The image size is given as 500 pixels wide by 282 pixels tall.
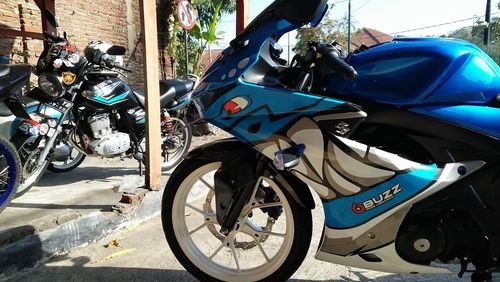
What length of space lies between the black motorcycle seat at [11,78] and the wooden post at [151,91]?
2.96 ft

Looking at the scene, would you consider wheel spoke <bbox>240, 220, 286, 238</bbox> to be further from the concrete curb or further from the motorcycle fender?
the concrete curb

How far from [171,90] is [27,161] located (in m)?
1.72

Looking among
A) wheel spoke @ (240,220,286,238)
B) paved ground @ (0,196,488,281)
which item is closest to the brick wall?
paved ground @ (0,196,488,281)

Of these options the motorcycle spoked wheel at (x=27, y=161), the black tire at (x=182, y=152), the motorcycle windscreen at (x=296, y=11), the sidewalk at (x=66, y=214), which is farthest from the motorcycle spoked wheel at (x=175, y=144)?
the motorcycle windscreen at (x=296, y=11)

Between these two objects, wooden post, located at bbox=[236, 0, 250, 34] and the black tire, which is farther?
the black tire

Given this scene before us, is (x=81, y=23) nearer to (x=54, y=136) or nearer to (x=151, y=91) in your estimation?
(x=54, y=136)

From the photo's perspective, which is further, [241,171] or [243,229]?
[243,229]

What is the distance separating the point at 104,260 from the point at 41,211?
738 millimetres

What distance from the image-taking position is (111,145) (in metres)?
4.11

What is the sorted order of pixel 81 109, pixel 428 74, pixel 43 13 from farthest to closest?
pixel 43 13, pixel 81 109, pixel 428 74

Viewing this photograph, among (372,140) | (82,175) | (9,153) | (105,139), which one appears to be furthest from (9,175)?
(372,140)

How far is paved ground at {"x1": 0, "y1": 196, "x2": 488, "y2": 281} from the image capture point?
2521 mm

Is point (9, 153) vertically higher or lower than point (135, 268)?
higher

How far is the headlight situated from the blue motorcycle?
217cm
